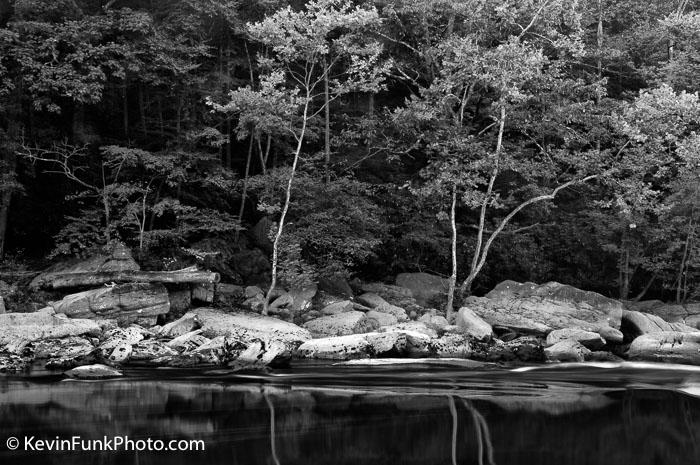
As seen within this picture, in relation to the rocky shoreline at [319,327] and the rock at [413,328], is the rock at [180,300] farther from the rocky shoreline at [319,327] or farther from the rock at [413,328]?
the rock at [413,328]

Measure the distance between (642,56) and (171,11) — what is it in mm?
18407

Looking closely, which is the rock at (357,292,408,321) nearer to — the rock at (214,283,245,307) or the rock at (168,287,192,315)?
the rock at (214,283,245,307)

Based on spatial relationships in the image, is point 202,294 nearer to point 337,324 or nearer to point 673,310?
point 337,324

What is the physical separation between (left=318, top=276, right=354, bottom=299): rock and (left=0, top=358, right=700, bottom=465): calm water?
6800 millimetres

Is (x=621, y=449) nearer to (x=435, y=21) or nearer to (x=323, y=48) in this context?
(x=323, y=48)

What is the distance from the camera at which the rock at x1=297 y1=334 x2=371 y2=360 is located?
13.5m

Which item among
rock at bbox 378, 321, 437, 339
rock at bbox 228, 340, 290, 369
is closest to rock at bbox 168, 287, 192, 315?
rock at bbox 228, 340, 290, 369

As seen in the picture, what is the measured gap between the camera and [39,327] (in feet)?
43.7

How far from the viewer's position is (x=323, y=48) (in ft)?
56.5

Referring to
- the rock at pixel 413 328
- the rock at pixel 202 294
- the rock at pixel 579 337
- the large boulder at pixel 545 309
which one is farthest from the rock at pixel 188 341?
the rock at pixel 579 337

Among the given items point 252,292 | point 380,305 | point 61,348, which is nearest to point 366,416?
point 61,348

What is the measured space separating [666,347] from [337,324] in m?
8.23

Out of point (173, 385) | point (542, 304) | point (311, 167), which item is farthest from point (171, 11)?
point (542, 304)

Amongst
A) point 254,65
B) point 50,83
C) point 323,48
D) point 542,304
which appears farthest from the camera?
point 254,65
